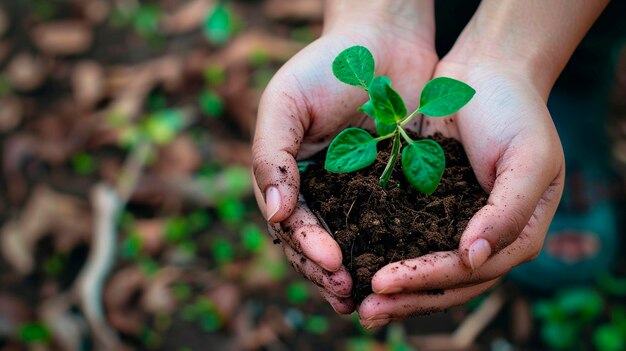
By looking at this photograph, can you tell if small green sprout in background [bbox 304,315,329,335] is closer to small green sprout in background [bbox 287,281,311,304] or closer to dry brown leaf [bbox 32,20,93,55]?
small green sprout in background [bbox 287,281,311,304]

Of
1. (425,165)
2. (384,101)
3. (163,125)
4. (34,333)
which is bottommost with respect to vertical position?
(34,333)

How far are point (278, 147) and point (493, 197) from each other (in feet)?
1.86

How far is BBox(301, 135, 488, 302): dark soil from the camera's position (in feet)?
5.16

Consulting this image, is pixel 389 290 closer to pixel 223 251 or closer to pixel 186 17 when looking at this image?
pixel 223 251

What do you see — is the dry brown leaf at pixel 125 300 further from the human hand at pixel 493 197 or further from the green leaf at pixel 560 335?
the green leaf at pixel 560 335

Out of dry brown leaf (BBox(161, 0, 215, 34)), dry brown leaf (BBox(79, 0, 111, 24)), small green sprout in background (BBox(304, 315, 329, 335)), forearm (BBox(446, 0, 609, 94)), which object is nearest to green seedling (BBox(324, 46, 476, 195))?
forearm (BBox(446, 0, 609, 94))

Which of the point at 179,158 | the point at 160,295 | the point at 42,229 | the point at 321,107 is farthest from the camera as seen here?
the point at 179,158

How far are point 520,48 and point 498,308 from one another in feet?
4.38

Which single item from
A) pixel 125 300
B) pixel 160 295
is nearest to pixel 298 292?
pixel 160 295

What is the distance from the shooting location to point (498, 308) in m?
2.82

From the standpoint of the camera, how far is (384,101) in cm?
153

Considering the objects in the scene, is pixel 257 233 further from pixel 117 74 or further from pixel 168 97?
pixel 117 74

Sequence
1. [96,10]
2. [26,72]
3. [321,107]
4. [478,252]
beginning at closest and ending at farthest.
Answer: [478,252]
[321,107]
[26,72]
[96,10]

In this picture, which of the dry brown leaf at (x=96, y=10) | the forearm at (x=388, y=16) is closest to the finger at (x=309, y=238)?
the forearm at (x=388, y=16)
